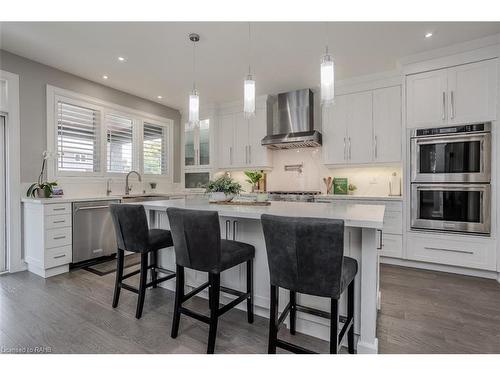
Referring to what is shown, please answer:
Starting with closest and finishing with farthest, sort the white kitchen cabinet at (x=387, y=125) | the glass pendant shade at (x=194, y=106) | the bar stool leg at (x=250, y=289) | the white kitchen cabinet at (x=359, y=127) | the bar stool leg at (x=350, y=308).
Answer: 1. the bar stool leg at (x=350, y=308)
2. the bar stool leg at (x=250, y=289)
3. the glass pendant shade at (x=194, y=106)
4. the white kitchen cabinet at (x=387, y=125)
5. the white kitchen cabinet at (x=359, y=127)

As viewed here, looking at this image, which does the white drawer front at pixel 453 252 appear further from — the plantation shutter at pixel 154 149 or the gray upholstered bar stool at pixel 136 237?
the plantation shutter at pixel 154 149

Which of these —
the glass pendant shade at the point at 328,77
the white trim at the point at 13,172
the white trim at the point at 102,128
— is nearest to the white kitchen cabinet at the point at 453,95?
the glass pendant shade at the point at 328,77

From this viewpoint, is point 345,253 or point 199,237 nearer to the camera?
point 199,237

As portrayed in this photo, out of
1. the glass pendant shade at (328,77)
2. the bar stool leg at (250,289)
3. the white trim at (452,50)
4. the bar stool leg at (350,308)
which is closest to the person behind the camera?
the bar stool leg at (350,308)

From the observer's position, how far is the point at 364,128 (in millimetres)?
3879

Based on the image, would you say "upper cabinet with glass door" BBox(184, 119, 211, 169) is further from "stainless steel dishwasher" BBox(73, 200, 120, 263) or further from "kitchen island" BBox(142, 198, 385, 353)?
"kitchen island" BBox(142, 198, 385, 353)

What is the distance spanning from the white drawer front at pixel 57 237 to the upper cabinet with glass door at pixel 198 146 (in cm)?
272

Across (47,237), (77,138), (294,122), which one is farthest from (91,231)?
(294,122)

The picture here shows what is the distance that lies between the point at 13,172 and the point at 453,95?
5.52 metres

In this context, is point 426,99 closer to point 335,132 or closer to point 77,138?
point 335,132

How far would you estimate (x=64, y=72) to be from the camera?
3.70 metres

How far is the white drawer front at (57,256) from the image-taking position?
303 centimetres

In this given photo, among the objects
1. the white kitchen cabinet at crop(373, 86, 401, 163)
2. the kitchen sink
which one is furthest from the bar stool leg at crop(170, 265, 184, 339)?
the white kitchen cabinet at crop(373, 86, 401, 163)
